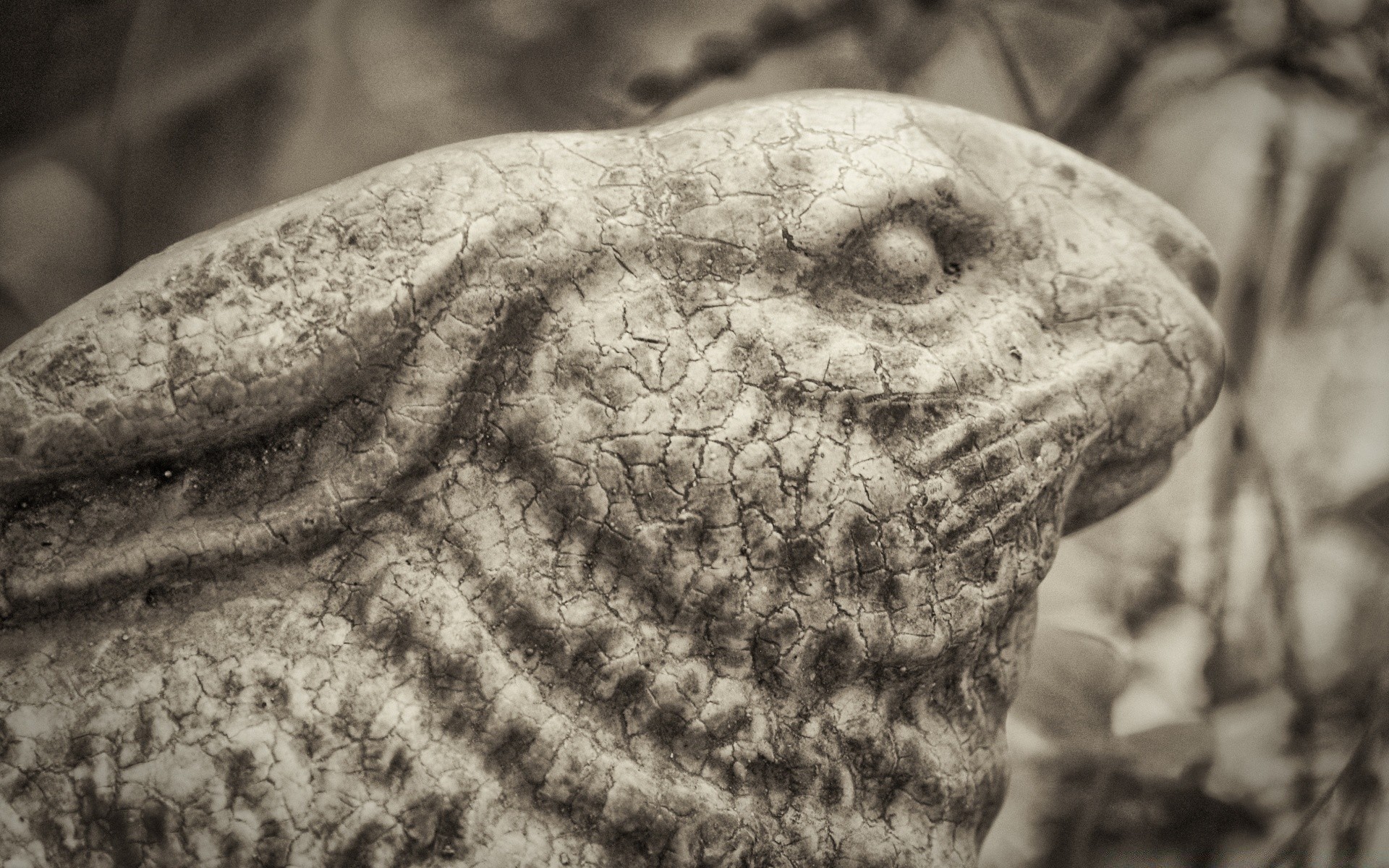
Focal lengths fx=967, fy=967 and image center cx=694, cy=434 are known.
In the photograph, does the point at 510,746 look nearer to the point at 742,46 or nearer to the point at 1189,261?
the point at 1189,261

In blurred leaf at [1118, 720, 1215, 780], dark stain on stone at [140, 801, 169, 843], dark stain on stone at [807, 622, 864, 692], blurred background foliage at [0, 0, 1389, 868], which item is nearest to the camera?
dark stain on stone at [140, 801, 169, 843]

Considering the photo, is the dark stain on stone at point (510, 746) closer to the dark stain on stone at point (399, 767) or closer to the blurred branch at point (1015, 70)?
the dark stain on stone at point (399, 767)

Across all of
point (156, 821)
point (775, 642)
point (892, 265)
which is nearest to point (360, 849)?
point (156, 821)

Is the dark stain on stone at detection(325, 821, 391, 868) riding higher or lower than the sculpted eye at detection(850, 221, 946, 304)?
lower

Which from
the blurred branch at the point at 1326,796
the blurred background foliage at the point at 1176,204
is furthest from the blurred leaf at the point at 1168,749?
the blurred branch at the point at 1326,796

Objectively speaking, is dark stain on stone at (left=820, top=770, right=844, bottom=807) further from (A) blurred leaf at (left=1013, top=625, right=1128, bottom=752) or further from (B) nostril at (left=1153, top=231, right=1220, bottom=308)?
(A) blurred leaf at (left=1013, top=625, right=1128, bottom=752)

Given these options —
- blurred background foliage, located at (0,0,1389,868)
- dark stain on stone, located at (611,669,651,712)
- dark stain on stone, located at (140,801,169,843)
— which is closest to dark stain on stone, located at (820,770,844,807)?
dark stain on stone, located at (611,669,651,712)

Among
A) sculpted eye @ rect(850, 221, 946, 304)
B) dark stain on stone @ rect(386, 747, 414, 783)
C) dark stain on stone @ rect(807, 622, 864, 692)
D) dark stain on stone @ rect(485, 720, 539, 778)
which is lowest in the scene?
dark stain on stone @ rect(807, 622, 864, 692)
